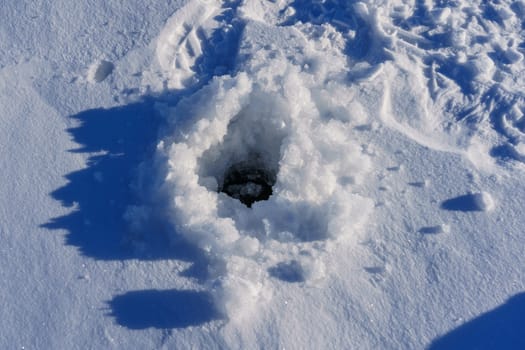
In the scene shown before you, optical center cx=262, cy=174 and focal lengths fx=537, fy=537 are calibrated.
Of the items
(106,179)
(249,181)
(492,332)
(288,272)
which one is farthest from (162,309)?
(492,332)

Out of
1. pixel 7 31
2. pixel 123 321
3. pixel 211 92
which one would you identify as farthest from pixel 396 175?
pixel 7 31

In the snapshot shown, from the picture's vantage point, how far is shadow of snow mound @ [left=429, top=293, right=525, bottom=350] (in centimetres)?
289

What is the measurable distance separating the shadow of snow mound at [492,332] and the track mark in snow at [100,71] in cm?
274

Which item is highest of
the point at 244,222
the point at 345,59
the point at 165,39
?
the point at 165,39

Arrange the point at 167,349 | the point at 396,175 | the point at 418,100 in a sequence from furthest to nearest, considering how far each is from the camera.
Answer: the point at 418,100
the point at 396,175
the point at 167,349

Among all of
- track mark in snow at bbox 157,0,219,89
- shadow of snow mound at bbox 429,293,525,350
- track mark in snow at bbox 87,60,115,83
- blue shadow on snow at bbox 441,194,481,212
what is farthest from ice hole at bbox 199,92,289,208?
shadow of snow mound at bbox 429,293,525,350

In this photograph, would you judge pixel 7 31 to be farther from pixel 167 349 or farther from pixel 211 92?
pixel 167 349

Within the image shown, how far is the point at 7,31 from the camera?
394 centimetres

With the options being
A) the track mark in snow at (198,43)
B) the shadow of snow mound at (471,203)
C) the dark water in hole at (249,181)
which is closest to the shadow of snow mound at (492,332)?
the shadow of snow mound at (471,203)

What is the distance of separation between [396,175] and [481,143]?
688 millimetres

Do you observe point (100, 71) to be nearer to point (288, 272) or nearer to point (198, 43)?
point (198, 43)

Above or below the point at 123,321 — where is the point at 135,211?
above

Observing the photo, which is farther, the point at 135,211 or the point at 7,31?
the point at 7,31

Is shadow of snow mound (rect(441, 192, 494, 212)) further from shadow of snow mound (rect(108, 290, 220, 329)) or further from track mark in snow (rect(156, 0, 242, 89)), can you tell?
track mark in snow (rect(156, 0, 242, 89))
